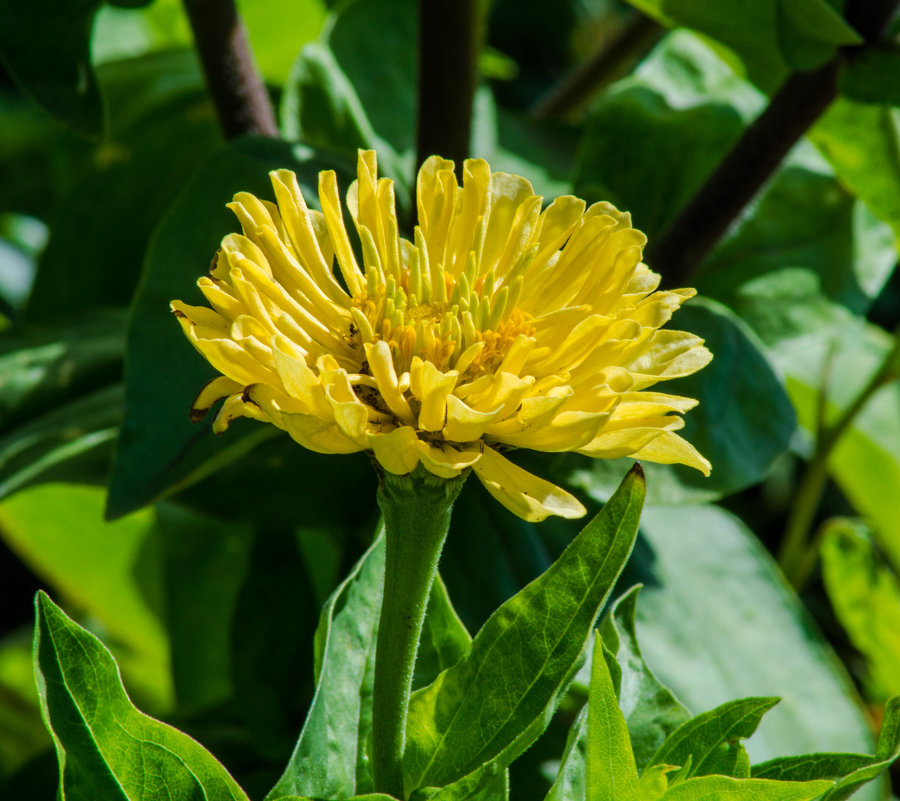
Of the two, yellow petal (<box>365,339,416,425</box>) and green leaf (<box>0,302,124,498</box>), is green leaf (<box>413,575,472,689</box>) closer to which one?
yellow petal (<box>365,339,416,425</box>)

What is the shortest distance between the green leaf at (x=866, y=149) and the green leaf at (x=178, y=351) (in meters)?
0.26

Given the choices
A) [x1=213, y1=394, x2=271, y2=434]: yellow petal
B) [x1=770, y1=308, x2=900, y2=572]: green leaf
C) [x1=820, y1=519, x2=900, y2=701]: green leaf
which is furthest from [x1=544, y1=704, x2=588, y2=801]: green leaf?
[x1=770, y1=308, x2=900, y2=572]: green leaf

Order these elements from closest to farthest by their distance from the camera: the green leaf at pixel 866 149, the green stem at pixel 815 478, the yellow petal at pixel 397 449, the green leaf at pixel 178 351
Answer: the yellow petal at pixel 397 449 < the green leaf at pixel 178 351 < the green leaf at pixel 866 149 < the green stem at pixel 815 478

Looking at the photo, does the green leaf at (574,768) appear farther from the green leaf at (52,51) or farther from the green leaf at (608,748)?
the green leaf at (52,51)

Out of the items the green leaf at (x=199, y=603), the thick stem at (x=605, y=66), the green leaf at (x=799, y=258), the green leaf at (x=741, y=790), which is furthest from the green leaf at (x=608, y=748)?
the thick stem at (x=605, y=66)

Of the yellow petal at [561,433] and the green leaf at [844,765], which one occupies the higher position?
the yellow petal at [561,433]

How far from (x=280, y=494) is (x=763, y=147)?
29 cm

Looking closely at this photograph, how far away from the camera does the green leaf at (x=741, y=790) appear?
27cm

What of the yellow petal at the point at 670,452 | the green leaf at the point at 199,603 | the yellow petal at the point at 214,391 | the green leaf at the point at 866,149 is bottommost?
the green leaf at the point at 199,603

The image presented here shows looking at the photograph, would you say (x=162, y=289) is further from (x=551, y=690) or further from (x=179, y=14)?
(x=179, y=14)

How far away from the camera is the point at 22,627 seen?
911 mm

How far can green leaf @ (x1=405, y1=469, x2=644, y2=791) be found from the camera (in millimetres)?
290

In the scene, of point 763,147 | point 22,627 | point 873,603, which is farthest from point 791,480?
point 22,627

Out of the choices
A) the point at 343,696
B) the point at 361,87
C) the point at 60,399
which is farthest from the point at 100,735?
the point at 361,87
